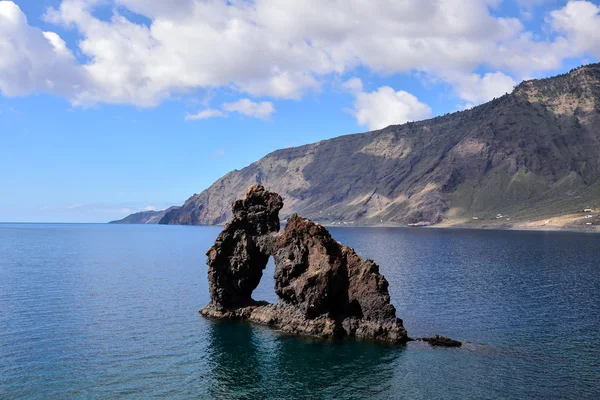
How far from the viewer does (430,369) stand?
46.3 meters

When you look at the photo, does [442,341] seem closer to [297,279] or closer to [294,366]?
[294,366]

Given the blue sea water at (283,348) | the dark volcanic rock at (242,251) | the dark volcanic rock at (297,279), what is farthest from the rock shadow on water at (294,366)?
the dark volcanic rock at (242,251)

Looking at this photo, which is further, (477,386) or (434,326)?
(434,326)

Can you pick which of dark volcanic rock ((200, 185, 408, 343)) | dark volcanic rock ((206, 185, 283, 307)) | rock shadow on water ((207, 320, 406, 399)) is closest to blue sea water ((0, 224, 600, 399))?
rock shadow on water ((207, 320, 406, 399))

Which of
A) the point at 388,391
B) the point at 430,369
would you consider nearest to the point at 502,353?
the point at 430,369

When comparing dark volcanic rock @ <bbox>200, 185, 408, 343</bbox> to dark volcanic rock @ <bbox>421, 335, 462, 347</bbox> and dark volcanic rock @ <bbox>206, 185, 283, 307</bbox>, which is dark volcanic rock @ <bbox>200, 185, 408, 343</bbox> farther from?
dark volcanic rock @ <bbox>421, 335, 462, 347</bbox>

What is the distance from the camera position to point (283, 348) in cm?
5334

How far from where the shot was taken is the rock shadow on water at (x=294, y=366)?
41.9 m

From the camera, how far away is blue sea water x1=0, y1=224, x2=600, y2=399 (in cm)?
4209

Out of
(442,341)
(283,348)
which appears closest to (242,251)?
(283,348)

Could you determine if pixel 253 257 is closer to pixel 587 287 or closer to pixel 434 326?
pixel 434 326

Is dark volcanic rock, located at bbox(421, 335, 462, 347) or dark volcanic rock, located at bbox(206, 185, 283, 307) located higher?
dark volcanic rock, located at bbox(206, 185, 283, 307)

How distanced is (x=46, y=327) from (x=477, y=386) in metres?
48.4

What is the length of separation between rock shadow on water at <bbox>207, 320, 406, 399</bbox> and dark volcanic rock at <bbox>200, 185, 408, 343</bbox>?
2542 mm
